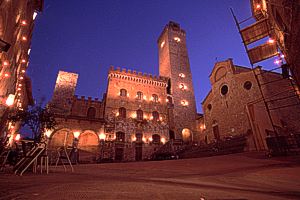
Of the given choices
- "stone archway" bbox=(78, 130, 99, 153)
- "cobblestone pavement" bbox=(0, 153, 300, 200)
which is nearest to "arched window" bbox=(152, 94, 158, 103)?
"stone archway" bbox=(78, 130, 99, 153)

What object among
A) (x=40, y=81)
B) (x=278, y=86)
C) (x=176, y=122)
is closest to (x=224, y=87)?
(x=278, y=86)

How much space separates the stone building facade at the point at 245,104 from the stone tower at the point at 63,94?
22.4 metres

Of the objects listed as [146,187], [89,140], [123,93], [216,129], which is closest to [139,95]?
[123,93]

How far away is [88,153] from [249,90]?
2198cm

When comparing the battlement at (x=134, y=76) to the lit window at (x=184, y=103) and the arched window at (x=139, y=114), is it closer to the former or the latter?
the lit window at (x=184, y=103)

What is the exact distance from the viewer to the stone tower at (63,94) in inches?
997

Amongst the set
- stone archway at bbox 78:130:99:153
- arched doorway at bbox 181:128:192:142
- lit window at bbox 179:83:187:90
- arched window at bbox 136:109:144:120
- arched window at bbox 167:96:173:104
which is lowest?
stone archway at bbox 78:130:99:153

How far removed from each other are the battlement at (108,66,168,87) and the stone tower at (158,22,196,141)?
8.91ft

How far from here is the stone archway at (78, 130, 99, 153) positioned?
72.0 ft

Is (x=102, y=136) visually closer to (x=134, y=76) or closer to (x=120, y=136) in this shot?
(x=120, y=136)

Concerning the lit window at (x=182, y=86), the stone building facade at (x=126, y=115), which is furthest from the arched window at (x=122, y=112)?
the lit window at (x=182, y=86)

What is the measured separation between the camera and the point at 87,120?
2289 centimetres

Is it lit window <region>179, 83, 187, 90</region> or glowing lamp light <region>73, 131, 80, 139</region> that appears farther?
lit window <region>179, 83, 187, 90</region>

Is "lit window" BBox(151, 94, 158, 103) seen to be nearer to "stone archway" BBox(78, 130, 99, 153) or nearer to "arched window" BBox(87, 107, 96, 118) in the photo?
"arched window" BBox(87, 107, 96, 118)
